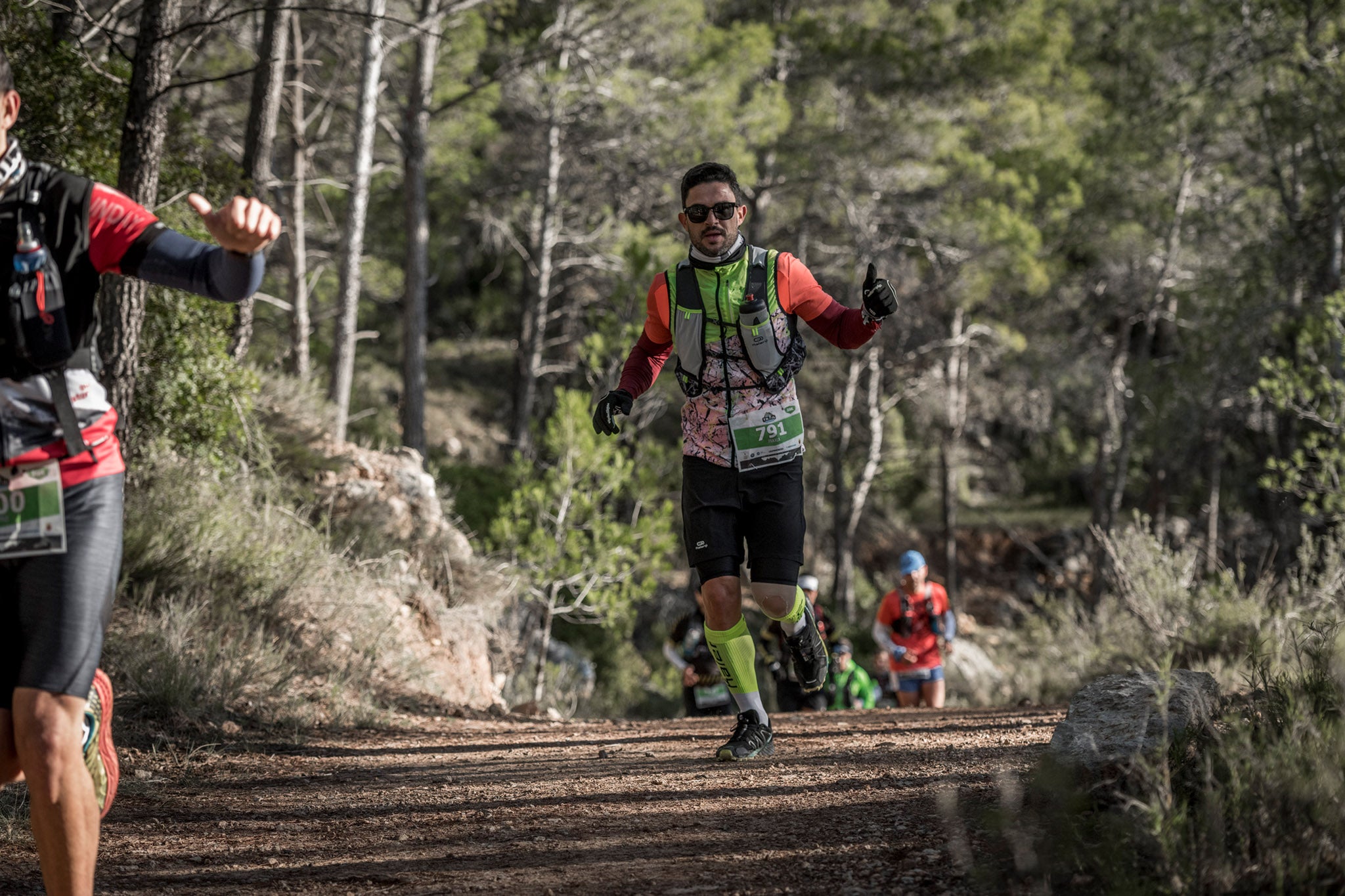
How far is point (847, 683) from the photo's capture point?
1027cm

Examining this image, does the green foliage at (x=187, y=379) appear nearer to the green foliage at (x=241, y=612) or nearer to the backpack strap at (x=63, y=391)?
the green foliage at (x=241, y=612)

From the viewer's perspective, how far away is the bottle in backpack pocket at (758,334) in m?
4.34

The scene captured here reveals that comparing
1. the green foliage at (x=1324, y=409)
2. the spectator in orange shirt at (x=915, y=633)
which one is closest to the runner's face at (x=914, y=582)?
the spectator in orange shirt at (x=915, y=633)

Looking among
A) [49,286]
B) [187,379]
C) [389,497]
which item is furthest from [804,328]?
[49,286]

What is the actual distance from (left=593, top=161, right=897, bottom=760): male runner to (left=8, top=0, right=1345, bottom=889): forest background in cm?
179

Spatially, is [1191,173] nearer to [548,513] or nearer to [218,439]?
[548,513]

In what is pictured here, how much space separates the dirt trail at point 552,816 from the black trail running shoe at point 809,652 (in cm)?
29

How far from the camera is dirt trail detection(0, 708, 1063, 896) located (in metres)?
3.04

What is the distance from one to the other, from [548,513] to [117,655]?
7.11m

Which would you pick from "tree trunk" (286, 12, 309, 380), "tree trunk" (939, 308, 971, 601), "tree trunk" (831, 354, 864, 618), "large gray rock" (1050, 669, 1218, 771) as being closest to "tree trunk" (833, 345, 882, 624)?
"tree trunk" (831, 354, 864, 618)

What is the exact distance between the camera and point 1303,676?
140 inches

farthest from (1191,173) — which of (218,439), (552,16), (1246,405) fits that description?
(218,439)

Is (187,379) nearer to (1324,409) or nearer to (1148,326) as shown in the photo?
(1324,409)

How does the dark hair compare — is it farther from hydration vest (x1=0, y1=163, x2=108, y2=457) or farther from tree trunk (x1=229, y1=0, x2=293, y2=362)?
tree trunk (x1=229, y1=0, x2=293, y2=362)
